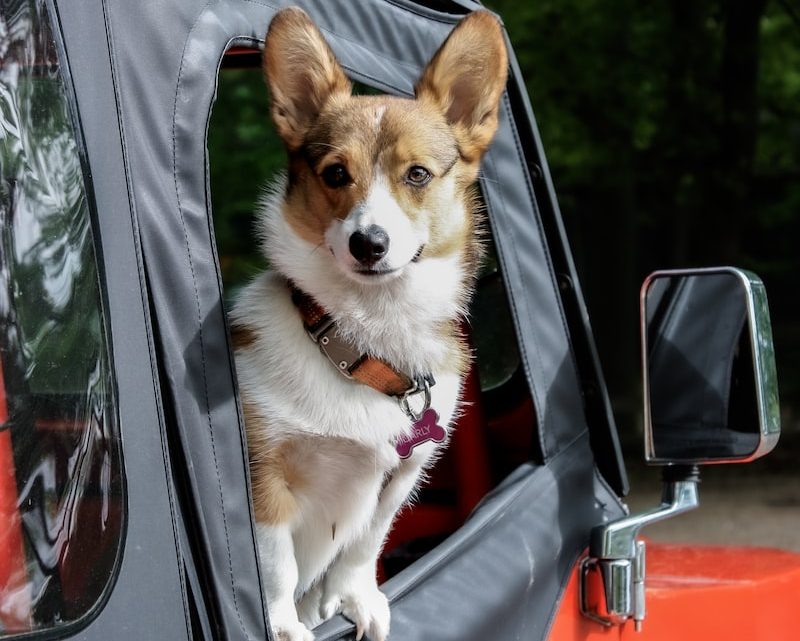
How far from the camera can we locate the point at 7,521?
1.24m

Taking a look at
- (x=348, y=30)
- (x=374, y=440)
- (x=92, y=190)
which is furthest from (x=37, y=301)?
(x=348, y=30)

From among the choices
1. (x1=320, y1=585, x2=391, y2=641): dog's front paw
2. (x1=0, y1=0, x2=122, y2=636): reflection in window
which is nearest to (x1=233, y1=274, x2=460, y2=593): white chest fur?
(x1=320, y1=585, x2=391, y2=641): dog's front paw

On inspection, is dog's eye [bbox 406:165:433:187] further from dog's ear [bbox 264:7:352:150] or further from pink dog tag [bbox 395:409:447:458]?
pink dog tag [bbox 395:409:447:458]

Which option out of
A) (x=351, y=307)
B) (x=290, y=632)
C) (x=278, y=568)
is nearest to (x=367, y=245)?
(x=351, y=307)

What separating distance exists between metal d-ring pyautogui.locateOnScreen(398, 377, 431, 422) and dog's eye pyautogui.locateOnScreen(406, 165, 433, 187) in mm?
519

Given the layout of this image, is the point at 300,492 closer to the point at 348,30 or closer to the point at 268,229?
the point at 268,229

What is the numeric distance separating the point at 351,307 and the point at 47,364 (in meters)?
1.04

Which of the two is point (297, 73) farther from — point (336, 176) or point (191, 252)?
point (191, 252)

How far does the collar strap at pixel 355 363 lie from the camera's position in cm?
209

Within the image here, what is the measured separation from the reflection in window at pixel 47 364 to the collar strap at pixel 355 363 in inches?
31.4

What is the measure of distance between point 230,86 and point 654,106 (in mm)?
5128

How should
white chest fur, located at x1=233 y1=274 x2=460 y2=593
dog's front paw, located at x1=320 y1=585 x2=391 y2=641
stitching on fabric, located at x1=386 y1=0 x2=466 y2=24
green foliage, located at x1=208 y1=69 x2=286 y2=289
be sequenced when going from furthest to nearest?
green foliage, located at x1=208 y1=69 x2=286 y2=289, stitching on fabric, located at x1=386 y1=0 x2=466 y2=24, white chest fur, located at x1=233 y1=274 x2=460 y2=593, dog's front paw, located at x1=320 y1=585 x2=391 y2=641

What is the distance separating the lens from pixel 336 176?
2.42 metres

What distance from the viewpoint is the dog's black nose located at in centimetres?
223
